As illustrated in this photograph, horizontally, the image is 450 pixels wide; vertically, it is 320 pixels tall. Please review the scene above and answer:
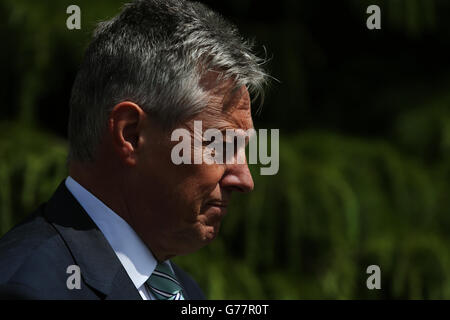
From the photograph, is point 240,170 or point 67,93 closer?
point 240,170

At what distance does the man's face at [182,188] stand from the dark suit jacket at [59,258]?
8 centimetres

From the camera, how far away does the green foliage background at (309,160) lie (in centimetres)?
228

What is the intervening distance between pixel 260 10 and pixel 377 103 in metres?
0.56

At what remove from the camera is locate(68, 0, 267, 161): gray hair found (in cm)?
115

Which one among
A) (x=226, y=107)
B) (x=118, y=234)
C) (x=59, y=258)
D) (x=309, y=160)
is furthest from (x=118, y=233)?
(x=309, y=160)

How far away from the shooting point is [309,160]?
7.98 ft

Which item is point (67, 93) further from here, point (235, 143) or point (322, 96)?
point (235, 143)

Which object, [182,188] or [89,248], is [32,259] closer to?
[89,248]

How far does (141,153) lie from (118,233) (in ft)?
0.45

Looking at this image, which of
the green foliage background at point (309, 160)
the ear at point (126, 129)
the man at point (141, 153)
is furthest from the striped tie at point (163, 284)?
the green foliage background at point (309, 160)

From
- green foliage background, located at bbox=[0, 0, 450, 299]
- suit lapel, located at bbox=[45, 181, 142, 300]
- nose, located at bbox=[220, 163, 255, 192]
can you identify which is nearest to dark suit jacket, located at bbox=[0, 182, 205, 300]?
suit lapel, located at bbox=[45, 181, 142, 300]

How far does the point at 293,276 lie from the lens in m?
2.40

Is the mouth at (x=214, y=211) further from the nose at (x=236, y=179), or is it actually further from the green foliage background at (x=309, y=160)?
the green foliage background at (x=309, y=160)
